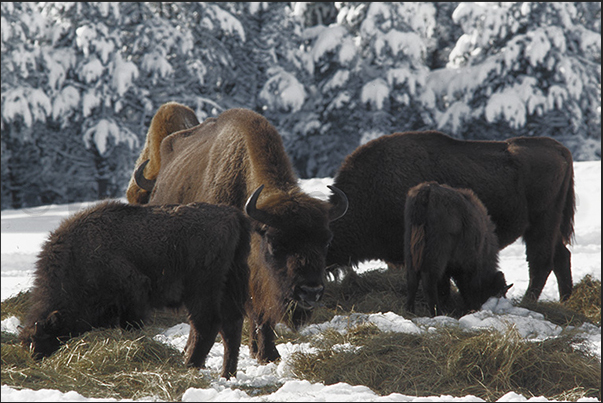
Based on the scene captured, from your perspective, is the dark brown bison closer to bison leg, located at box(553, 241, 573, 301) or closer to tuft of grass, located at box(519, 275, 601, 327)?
bison leg, located at box(553, 241, 573, 301)

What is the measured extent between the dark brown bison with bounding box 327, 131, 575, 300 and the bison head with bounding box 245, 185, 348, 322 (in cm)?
252

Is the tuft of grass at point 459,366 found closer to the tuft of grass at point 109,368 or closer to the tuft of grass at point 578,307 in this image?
the tuft of grass at point 109,368

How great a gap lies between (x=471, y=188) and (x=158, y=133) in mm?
4268

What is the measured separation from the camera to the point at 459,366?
4469mm

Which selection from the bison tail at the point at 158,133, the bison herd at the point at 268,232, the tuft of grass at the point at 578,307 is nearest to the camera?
the bison herd at the point at 268,232

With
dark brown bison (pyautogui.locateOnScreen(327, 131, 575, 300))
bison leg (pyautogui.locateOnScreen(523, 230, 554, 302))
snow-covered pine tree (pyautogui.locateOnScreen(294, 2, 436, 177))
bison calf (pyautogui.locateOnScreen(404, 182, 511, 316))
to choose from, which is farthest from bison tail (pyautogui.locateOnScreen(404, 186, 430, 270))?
snow-covered pine tree (pyautogui.locateOnScreen(294, 2, 436, 177))

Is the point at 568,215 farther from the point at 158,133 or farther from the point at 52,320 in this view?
the point at 52,320

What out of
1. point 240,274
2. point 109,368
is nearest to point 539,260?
point 240,274

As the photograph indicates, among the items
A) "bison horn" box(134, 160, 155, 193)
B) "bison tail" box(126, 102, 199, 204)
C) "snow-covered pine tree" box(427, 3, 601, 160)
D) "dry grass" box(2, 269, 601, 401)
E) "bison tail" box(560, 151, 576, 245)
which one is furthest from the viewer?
"snow-covered pine tree" box(427, 3, 601, 160)

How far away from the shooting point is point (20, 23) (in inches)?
820

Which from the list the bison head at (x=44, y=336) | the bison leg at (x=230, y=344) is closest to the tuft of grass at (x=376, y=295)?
the bison leg at (x=230, y=344)

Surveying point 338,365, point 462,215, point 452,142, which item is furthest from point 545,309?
point 338,365

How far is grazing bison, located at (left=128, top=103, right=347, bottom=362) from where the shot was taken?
4.75 m

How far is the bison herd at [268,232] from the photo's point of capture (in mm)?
4367
